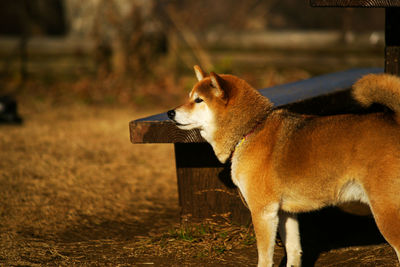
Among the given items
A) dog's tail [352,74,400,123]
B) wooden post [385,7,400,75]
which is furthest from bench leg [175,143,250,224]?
wooden post [385,7,400,75]

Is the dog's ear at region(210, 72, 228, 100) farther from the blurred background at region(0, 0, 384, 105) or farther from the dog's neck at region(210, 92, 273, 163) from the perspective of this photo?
the blurred background at region(0, 0, 384, 105)

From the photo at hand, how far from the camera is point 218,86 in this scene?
3.43 meters

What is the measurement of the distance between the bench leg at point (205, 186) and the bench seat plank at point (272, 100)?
1.33 feet

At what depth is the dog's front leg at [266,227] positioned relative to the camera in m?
3.29

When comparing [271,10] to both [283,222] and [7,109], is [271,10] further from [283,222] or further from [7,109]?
[283,222]

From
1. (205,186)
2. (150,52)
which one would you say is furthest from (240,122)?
(150,52)

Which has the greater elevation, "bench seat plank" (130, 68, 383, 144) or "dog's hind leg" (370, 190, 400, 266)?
"bench seat plank" (130, 68, 383, 144)

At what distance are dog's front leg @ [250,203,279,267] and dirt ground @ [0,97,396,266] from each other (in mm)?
495

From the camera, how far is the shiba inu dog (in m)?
2.94

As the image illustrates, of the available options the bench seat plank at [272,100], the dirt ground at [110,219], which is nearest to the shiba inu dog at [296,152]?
the bench seat plank at [272,100]

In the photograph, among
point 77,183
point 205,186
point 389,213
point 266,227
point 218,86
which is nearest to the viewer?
point 389,213

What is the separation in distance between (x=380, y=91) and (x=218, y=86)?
1010 mm

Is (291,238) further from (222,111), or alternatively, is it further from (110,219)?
(110,219)

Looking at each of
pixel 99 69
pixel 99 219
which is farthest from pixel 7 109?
pixel 99 219
